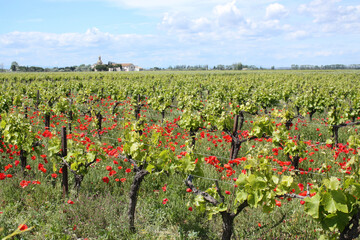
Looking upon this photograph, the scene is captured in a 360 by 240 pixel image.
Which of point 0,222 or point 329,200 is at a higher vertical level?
point 329,200

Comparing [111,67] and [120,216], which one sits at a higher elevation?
[111,67]

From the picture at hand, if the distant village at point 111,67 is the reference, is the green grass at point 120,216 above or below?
below

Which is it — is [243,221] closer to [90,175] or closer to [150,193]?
[150,193]

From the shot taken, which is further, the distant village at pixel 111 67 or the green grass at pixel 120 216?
the distant village at pixel 111 67

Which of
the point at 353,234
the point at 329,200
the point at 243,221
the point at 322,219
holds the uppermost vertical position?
the point at 329,200

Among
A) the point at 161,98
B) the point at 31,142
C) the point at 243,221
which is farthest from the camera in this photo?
the point at 161,98

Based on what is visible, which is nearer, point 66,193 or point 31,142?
point 66,193

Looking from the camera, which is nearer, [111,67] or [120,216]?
[120,216]

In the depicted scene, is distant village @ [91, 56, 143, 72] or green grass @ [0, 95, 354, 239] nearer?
green grass @ [0, 95, 354, 239]

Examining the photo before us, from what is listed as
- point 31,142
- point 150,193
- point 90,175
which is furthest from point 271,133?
point 31,142

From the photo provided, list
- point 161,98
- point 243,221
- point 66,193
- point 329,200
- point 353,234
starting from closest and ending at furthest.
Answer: point 329,200
point 353,234
point 243,221
point 66,193
point 161,98

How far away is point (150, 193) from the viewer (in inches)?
191

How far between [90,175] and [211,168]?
2495mm

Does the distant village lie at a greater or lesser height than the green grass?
greater
